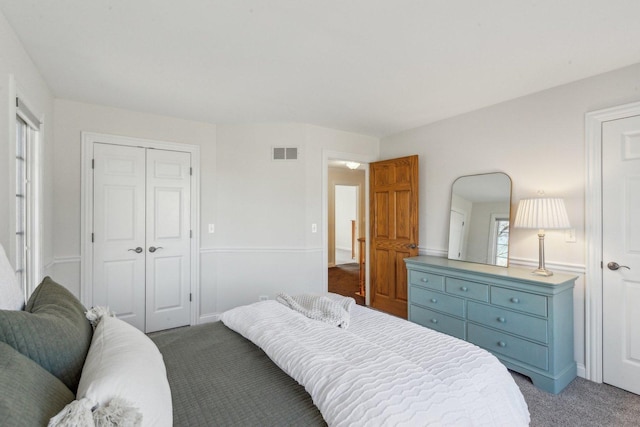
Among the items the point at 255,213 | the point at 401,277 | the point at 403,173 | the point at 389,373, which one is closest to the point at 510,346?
the point at 401,277

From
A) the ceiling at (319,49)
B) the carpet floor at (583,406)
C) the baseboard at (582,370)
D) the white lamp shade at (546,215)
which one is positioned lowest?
the carpet floor at (583,406)

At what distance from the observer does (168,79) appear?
251 centimetres

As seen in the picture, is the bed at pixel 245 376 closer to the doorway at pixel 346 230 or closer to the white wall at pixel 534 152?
the white wall at pixel 534 152

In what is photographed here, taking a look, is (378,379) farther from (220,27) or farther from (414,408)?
(220,27)

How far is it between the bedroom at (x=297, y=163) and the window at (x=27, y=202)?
174 mm

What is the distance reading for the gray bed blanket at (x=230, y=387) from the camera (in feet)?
3.20

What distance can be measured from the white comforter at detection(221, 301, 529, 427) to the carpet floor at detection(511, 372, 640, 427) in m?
1.05

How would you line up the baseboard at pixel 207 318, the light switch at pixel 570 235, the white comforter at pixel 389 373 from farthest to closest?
1. the baseboard at pixel 207 318
2. the light switch at pixel 570 235
3. the white comforter at pixel 389 373

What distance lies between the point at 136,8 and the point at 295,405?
81.6 inches

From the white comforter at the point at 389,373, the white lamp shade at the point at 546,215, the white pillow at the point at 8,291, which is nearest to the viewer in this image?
the white comforter at the point at 389,373

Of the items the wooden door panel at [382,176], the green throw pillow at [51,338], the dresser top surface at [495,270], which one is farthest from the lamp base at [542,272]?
the green throw pillow at [51,338]

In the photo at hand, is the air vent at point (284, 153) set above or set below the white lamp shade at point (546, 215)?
above

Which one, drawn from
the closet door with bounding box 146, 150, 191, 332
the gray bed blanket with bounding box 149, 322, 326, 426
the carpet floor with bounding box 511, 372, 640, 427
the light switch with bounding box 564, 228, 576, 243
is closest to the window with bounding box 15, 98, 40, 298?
the closet door with bounding box 146, 150, 191, 332

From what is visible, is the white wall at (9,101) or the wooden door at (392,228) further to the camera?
the wooden door at (392,228)
